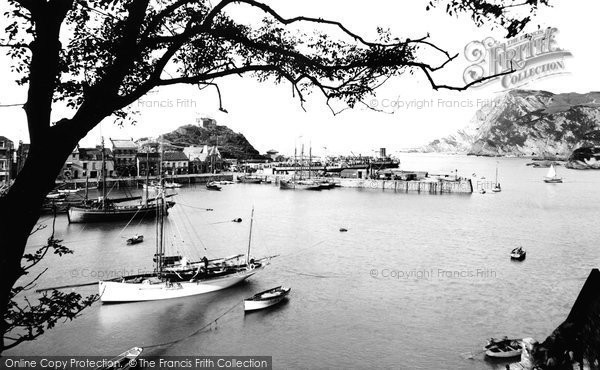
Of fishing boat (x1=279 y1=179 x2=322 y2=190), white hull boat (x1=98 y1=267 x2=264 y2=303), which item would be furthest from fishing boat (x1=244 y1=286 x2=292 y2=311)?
fishing boat (x1=279 y1=179 x2=322 y2=190)

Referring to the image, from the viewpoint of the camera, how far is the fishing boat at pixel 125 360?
13.9 metres

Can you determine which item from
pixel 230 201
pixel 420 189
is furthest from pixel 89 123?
pixel 420 189

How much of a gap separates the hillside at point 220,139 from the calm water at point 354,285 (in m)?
96.0

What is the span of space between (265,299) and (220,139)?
440 ft

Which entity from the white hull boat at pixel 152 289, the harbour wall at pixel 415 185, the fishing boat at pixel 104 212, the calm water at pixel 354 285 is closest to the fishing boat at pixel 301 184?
the harbour wall at pixel 415 185

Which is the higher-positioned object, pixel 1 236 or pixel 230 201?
pixel 1 236

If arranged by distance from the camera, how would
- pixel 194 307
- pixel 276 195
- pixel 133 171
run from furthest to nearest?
pixel 133 171, pixel 276 195, pixel 194 307

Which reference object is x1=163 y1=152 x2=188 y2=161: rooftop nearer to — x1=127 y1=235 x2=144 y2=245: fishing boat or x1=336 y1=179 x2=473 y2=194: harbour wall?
x1=336 y1=179 x2=473 y2=194: harbour wall

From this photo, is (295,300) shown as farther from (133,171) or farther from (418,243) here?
(133,171)

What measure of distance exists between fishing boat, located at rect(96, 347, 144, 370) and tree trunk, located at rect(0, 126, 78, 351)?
1244cm

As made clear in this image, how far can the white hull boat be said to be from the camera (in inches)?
812

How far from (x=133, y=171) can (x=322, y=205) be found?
1524 inches

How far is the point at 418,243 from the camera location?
33.8 meters

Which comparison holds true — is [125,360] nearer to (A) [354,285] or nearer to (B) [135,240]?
(A) [354,285]
